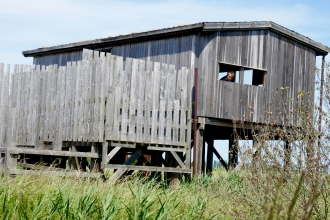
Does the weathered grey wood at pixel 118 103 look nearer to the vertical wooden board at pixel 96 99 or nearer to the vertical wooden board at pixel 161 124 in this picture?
the vertical wooden board at pixel 96 99

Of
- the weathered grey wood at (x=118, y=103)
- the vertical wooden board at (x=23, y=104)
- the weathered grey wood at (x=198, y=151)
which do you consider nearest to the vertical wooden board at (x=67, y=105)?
the weathered grey wood at (x=118, y=103)

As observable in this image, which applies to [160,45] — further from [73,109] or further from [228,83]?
[73,109]

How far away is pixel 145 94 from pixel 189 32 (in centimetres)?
439

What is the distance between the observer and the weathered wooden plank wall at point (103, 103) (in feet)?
36.8

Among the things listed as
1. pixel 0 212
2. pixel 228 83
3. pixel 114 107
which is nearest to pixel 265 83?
pixel 228 83

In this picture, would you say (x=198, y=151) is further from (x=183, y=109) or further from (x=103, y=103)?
(x=103, y=103)

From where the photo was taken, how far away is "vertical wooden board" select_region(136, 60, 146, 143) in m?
11.7

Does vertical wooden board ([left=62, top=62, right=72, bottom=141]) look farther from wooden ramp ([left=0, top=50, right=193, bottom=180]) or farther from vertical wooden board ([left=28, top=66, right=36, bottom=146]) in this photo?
vertical wooden board ([left=28, top=66, right=36, bottom=146])

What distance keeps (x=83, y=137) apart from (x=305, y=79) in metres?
10.1

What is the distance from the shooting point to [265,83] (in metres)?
17.0

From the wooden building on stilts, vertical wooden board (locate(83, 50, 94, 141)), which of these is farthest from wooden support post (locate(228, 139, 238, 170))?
vertical wooden board (locate(83, 50, 94, 141))

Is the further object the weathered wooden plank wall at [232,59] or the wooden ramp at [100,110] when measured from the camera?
the weathered wooden plank wall at [232,59]

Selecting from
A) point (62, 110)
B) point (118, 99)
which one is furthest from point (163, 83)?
point (62, 110)

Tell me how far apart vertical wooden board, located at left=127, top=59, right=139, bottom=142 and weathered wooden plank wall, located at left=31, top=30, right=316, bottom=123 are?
3925 mm
